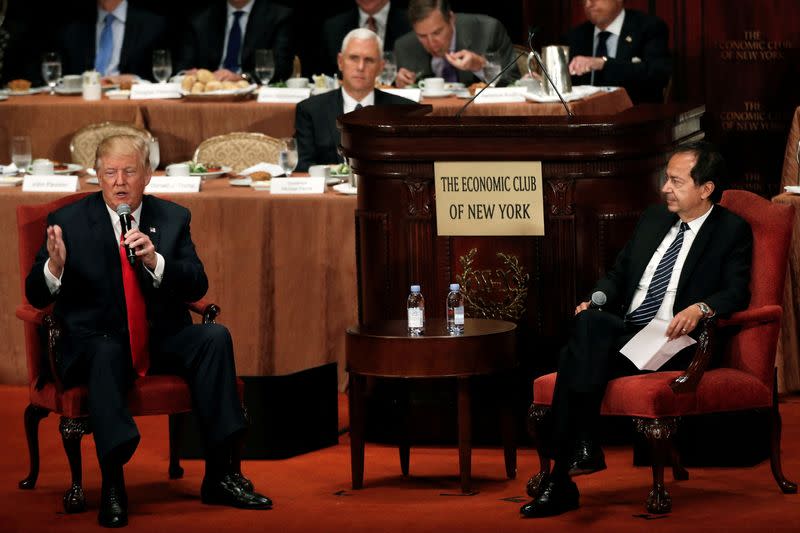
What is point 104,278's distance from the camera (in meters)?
5.05

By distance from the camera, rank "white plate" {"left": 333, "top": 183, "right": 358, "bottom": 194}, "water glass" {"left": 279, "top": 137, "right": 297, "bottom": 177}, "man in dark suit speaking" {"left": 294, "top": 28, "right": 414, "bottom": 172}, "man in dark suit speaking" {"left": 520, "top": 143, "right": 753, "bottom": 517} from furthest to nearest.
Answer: "man in dark suit speaking" {"left": 294, "top": 28, "right": 414, "bottom": 172} < "water glass" {"left": 279, "top": 137, "right": 297, "bottom": 177} < "white plate" {"left": 333, "top": 183, "right": 358, "bottom": 194} < "man in dark suit speaking" {"left": 520, "top": 143, "right": 753, "bottom": 517}

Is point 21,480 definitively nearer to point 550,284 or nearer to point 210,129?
point 550,284

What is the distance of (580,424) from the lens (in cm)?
476

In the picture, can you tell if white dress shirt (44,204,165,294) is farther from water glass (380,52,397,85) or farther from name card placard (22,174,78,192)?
water glass (380,52,397,85)

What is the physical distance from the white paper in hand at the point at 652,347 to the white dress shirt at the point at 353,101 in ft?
9.13

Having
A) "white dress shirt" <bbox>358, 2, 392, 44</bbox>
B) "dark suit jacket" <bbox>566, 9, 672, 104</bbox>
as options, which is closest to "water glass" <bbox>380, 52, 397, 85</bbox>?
"dark suit jacket" <bbox>566, 9, 672, 104</bbox>

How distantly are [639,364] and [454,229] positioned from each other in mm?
947

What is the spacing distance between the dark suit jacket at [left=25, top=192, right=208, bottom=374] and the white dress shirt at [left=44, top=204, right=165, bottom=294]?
0.02m

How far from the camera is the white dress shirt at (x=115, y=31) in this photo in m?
10.1

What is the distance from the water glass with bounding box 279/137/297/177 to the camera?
6829mm

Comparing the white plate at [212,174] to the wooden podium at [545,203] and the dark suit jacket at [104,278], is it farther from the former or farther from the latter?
the dark suit jacket at [104,278]

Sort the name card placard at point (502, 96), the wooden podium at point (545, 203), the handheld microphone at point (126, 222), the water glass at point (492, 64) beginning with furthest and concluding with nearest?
the water glass at point (492, 64)
the name card placard at point (502, 96)
the wooden podium at point (545, 203)
the handheld microphone at point (126, 222)

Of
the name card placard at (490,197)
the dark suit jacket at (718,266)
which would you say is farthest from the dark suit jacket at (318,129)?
the dark suit jacket at (718,266)

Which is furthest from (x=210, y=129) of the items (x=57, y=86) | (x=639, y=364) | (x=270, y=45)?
(x=639, y=364)
